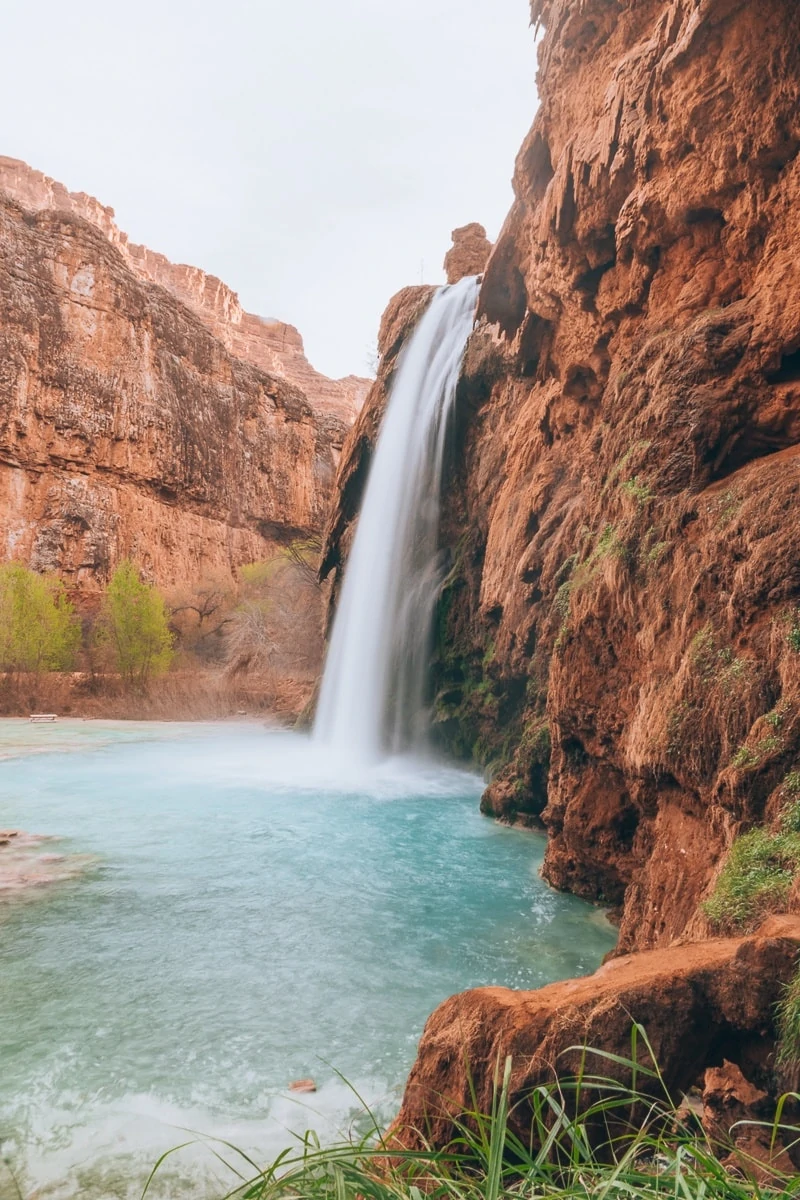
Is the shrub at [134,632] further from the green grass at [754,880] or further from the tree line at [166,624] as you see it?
the green grass at [754,880]

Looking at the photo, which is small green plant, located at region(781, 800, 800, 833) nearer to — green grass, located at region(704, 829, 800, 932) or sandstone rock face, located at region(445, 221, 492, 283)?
green grass, located at region(704, 829, 800, 932)

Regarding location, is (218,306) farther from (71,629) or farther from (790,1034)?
(790,1034)

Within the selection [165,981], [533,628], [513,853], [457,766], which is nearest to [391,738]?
[457,766]

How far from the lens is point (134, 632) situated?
24.4 m

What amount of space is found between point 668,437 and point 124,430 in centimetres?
3030

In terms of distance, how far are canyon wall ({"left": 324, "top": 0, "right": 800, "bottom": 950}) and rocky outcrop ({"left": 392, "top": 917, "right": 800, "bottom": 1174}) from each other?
100 cm

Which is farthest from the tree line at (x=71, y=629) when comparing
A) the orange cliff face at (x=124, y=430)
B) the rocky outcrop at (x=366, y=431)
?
the rocky outcrop at (x=366, y=431)

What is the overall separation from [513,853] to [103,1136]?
527 cm

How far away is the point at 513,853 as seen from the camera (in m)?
7.35

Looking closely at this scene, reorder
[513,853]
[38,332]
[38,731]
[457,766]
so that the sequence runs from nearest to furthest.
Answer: [513,853], [457,766], [38,731], [38,332]

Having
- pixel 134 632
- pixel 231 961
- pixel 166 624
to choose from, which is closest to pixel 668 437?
pixel 231 961

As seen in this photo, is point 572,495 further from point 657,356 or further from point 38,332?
point 38,332

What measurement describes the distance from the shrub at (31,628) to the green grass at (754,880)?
23330mm

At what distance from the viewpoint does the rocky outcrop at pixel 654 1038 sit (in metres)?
2.04
